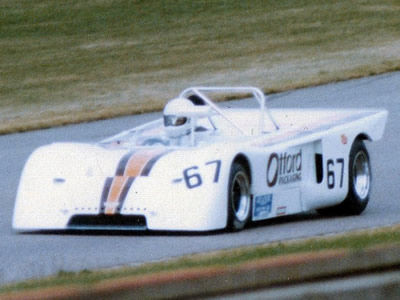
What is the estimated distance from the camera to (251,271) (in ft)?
13.2

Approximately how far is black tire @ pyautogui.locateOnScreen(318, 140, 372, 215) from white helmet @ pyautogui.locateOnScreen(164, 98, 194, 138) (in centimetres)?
141

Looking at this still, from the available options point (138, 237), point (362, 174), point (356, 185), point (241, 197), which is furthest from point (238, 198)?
point (362, 174)

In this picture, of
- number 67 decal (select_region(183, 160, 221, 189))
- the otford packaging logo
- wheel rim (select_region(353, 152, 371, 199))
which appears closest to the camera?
number 67 decal (select_region(183, 160, 221, 189))

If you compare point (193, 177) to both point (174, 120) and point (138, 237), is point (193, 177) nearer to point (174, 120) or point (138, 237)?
point (138, 237)

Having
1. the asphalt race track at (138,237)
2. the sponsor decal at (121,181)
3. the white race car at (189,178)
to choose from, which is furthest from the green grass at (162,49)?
the sponsor decal at (121,181)

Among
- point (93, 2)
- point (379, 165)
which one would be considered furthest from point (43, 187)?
point (93, 2)

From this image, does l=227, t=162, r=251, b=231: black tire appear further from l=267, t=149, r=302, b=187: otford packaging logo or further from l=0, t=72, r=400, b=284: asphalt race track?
l=267, t=149, r=302, b=187: otford packaging logo

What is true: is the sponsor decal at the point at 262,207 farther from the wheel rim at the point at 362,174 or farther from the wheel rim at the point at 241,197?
the wheel rim at the point at 362,174

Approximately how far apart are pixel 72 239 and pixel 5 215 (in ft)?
5.50

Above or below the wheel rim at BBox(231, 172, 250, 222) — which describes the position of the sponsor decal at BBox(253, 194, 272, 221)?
below

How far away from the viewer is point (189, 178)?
27.2 feet

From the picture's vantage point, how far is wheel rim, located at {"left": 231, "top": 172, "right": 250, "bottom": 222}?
28.1ft

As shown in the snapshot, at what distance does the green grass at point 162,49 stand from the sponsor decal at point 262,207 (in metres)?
7.35

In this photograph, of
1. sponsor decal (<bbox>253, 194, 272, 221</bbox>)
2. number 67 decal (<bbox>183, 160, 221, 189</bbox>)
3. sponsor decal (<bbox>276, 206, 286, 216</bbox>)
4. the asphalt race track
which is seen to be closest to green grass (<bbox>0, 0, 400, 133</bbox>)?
the asphalt race track
